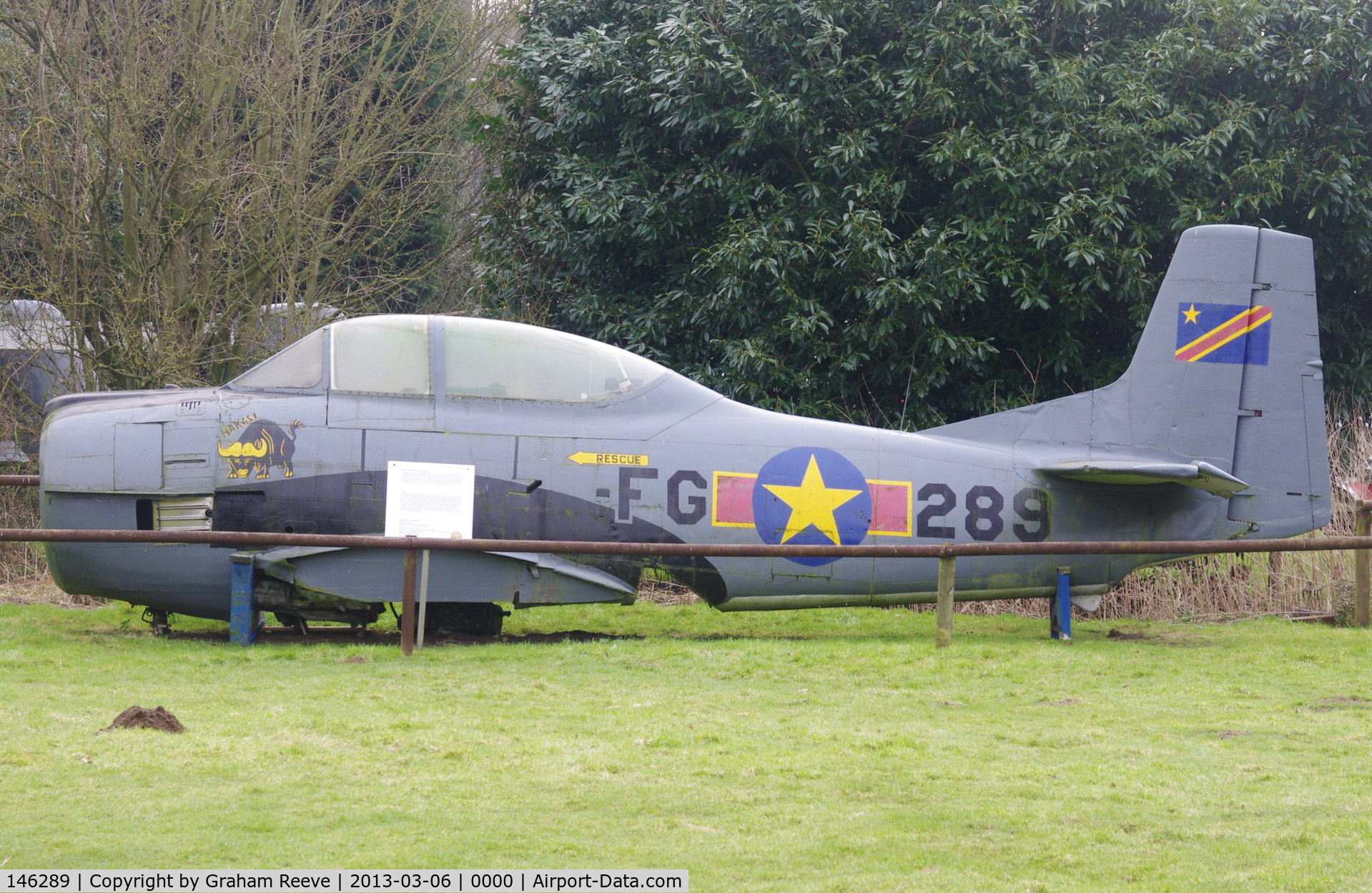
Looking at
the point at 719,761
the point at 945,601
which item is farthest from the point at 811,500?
the point at 719,761

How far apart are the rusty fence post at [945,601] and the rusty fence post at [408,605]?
377cm

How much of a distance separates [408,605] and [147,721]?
8.94 feet

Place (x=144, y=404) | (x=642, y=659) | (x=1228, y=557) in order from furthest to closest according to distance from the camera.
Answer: (x=1228, y=557) < (x=144, y=404) < (x=642, y=659)

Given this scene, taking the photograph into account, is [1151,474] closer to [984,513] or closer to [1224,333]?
[984,513]

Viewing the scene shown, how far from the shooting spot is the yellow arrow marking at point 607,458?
912 cm

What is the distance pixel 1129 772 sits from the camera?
210 inches

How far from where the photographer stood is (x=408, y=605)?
8.34 metres

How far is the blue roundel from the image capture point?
9.31m

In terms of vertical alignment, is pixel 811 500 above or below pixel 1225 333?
below

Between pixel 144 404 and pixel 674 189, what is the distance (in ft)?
27.5

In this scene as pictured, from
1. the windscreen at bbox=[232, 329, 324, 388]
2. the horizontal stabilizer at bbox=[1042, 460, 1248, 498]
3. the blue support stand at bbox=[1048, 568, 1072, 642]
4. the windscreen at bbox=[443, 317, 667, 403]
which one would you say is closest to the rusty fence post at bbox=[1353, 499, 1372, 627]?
the horizontal stabilizer at bbox=[1042, 460, 1248, 498]

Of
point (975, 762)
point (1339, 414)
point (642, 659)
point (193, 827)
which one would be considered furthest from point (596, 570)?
point (1339, 414)

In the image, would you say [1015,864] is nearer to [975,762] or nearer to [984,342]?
[975,762]

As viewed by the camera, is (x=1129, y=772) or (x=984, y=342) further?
(x=984, y=342)
